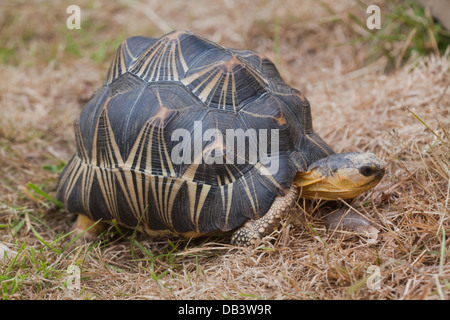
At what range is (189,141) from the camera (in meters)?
2.41

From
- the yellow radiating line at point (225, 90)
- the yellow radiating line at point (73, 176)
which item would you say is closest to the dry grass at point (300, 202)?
the yellow radiating line at point (73, 176)

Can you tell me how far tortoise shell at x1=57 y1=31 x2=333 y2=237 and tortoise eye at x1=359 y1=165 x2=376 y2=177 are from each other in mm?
309

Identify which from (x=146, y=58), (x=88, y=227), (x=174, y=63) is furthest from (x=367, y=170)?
(x=88, y=227)

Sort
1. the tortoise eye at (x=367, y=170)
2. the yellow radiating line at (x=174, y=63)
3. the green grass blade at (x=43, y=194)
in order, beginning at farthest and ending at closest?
the green grass blade at (x=43, y=194) → the yellow radiating line at (x=174, y=63) → the tortoise eye at (x=367, y=170)

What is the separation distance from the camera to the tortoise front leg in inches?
91.3

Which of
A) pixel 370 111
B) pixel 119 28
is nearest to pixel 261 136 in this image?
pixel 370 111

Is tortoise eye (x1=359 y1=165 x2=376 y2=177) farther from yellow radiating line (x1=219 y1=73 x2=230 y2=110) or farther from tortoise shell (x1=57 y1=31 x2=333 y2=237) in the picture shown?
yellow radiating line (x1=219 y1=73 x2=230 y2=110)

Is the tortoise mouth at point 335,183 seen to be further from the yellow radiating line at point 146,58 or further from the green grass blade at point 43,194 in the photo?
the green grass blade at point 43,194

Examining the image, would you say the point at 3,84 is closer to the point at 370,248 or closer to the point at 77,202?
the point at 77,202

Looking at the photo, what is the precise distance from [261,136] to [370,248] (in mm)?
794

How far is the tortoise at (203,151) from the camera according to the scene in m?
2.34

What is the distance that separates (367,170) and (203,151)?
2.76 feet

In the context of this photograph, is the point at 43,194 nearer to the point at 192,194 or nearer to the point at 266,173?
the point at 192,194
